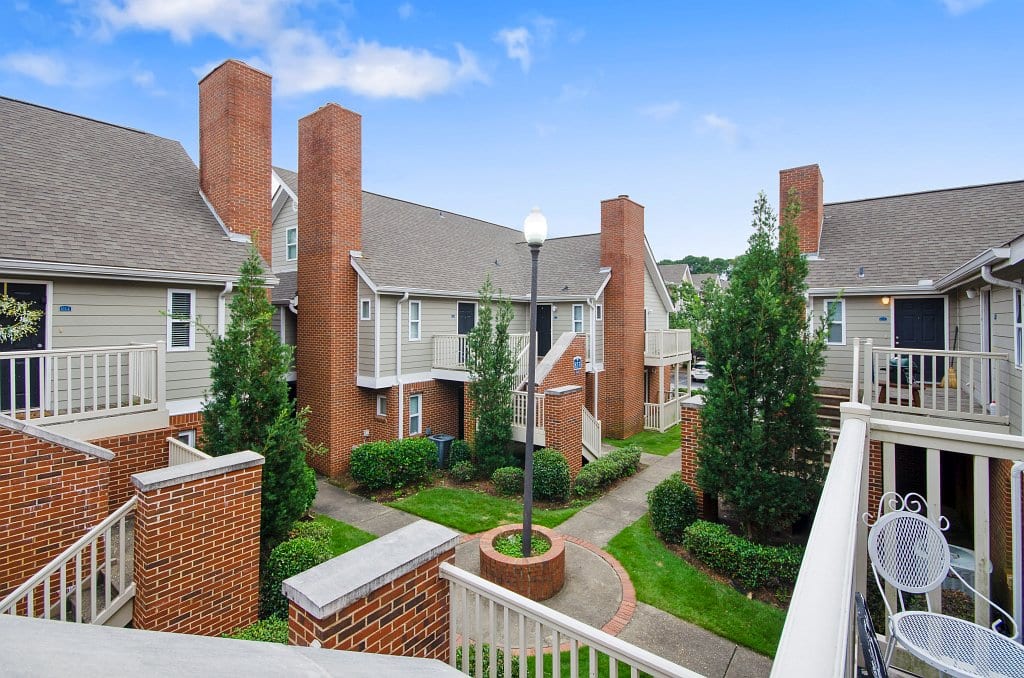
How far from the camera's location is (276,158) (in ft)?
59.5

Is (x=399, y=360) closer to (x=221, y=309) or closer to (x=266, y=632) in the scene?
(x=221, y=309)

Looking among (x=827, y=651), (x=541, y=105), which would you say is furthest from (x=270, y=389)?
(x=541, y=105)

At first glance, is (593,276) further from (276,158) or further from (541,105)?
(276,158)

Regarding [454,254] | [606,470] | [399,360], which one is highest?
[454,254]

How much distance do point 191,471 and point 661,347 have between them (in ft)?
55.5

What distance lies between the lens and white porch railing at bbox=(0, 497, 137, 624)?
507 cm

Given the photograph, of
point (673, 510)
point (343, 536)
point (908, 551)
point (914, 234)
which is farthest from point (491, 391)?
point (914, 234)

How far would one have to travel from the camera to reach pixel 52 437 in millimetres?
6035

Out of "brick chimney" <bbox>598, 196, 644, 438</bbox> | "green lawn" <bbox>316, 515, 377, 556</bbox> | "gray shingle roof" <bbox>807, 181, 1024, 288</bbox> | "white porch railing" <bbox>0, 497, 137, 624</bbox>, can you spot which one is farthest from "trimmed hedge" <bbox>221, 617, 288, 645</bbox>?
"gray shingle roof" <bbox>807, 181, 1024, 288</bbox>

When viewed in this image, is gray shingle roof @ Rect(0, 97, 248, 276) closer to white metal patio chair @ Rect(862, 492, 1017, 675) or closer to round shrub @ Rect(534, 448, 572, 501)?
round shrub @ Rect(534, 448, 572, 501)

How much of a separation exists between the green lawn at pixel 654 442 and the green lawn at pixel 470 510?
20.4ft

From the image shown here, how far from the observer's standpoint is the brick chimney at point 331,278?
13.9 meters

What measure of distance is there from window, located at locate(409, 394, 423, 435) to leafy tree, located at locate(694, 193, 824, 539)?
28.6ft

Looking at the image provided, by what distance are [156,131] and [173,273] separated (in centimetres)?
677
